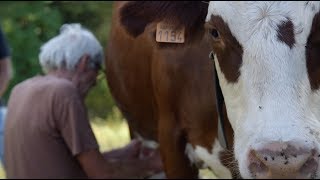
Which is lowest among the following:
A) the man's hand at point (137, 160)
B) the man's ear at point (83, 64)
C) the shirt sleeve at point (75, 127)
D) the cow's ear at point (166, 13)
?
the man's hand at point (137, 160)

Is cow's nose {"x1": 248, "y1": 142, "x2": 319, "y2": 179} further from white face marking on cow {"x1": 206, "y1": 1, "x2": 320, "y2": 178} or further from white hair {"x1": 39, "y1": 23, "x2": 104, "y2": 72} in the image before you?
white hair {"x1": 39, "y1": 23, "x2": 104, "y2": 72}

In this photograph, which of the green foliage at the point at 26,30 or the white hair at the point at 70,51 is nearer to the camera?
the white hair at the point at 70,51

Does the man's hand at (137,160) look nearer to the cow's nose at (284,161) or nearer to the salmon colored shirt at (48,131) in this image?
the salmon colored shirt at (48,131)

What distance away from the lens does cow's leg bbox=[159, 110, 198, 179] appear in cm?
446

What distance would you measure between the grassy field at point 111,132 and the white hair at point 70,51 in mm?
2320

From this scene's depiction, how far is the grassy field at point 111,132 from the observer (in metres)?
8.45

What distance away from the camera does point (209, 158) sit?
4.32 meters

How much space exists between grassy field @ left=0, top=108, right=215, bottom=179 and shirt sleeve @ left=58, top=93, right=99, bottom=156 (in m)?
2.57

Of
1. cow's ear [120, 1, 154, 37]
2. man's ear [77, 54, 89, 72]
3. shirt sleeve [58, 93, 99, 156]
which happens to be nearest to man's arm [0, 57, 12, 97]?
man's ear [77, 54, 89, 72]

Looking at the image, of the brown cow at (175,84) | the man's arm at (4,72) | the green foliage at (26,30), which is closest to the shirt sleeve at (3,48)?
the man's arm at (4,72)

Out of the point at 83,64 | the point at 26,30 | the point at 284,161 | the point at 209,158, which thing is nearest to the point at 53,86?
the point at 83,64

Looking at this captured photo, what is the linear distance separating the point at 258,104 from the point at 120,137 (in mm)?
6156

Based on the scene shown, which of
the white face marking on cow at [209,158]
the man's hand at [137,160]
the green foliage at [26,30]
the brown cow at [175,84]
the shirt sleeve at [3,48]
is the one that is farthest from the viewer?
the green foliage at [26,30]

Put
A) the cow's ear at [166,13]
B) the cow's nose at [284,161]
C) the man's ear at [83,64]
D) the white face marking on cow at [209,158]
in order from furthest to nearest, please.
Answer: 1. the man's ear at [83,64]
2. the white face marking on cow at [209,158]
3. the cow's ear at [166,13]
4. the cow's nose at [284,161]
